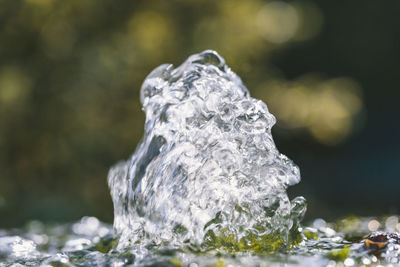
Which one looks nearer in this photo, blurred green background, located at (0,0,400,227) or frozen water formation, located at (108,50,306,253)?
frozen water formation, located at (108,50,306,253)

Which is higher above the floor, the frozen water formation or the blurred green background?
the blurred green background

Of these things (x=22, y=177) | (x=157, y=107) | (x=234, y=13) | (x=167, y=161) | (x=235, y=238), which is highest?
(x=234, y=13)

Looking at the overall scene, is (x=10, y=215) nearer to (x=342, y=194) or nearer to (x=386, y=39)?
(x=342, y=194)

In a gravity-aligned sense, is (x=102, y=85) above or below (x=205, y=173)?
above

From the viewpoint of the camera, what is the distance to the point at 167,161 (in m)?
2.38

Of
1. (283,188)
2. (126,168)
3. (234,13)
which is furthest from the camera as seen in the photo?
(234,13)

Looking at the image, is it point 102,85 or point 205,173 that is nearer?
point 205,173

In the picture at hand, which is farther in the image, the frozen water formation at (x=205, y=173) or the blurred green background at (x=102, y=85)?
→ the blurred green background at (x=102, y=85)

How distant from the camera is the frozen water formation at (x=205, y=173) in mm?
2084

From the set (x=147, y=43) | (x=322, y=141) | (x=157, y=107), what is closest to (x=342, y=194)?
(x=322, y=141)

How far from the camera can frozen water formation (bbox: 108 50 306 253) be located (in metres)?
2.08

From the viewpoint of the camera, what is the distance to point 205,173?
224cm

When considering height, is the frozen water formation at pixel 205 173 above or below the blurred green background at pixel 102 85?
below

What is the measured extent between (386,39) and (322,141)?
514 centimetres
